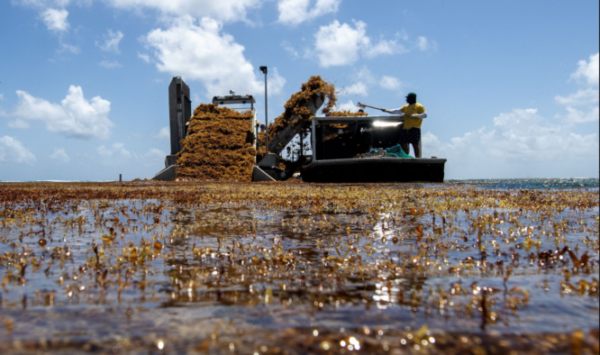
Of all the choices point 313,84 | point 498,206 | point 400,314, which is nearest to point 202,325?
point 400,314

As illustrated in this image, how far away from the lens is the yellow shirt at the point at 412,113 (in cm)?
1869

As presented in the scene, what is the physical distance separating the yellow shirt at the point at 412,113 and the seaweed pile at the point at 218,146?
29.9ft

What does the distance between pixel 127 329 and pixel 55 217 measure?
15.5ft

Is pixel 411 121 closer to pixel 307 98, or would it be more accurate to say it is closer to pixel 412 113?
pixel 412 113

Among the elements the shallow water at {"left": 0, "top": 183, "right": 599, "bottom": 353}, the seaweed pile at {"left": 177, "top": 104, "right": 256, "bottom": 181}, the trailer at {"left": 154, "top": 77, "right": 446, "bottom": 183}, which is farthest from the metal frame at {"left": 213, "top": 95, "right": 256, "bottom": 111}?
the shallow water at {"left": 0, "top": 183, "right": 599, "bottom": 353}

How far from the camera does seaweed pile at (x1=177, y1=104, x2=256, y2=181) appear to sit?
23.5 m

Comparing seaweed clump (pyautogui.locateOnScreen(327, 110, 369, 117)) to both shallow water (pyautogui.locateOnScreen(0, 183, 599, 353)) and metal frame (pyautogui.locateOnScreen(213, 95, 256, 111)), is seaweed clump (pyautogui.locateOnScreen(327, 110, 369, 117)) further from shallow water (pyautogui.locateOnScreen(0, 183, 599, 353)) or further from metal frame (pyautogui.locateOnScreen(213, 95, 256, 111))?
shallow water (pyautogui.locateOnScreen(0, 183, 599, 353))

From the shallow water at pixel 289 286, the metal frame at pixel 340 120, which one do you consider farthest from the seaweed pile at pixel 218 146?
the shallow water at pixel 289 286

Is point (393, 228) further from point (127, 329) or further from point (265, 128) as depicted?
point (265, 128)

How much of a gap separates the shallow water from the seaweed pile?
19.0 meters

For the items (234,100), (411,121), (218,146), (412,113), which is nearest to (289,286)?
(412,113)

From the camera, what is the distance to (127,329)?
1703mm

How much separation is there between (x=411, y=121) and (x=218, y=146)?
37.3ft

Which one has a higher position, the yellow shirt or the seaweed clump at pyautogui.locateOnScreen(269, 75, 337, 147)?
the seaweed clump at pyautogui.locateOnScreen(269, 75, 337, 147)
